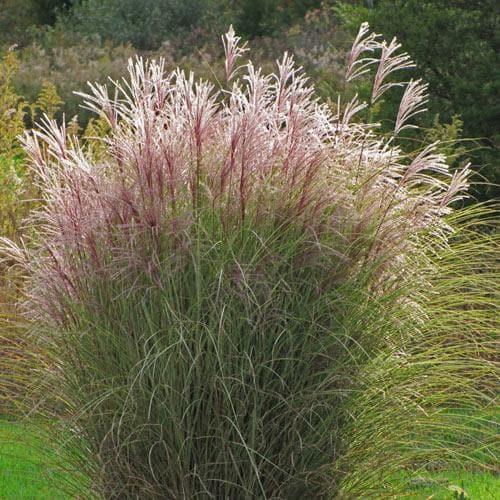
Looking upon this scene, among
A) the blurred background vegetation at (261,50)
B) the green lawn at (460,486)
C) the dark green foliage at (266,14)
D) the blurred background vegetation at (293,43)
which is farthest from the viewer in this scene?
the dark green foliage at (266,14)

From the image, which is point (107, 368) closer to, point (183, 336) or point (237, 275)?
point (183, 336)

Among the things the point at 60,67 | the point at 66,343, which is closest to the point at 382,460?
the point at 66,343

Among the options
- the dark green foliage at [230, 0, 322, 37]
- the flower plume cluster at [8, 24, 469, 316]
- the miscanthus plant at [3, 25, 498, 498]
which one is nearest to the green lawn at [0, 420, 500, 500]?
the miscanthus plant at [3, 25, 498, 498]


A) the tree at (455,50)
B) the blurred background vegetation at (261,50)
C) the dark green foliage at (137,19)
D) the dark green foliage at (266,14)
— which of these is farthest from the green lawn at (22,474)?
the dark green foliage at (266,14)

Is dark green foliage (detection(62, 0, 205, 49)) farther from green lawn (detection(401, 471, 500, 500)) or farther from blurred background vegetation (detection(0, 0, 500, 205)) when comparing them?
green lawn (detection(401, 471, 500, 500))

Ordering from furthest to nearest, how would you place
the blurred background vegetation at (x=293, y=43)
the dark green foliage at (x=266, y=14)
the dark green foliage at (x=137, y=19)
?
the dark green foliage at (x=266, y=14), the dark green foliage at (x=137, y=19), the blurred background vegetation at (x=293, y=43)

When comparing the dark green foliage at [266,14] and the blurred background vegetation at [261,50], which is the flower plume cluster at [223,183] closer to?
the blurred background vegetation at [261,50]

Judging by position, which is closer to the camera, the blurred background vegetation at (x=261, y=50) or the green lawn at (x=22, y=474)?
the green lawn at (x=22, y=474)

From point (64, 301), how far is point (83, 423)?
1.61ft

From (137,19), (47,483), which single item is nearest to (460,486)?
(47,483)

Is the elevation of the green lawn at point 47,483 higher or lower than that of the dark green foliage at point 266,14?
lower

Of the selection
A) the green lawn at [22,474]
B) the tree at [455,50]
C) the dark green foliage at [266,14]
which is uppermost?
the dark green foliage at [266,14]

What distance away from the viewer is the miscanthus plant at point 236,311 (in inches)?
157

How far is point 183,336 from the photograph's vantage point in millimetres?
3965
